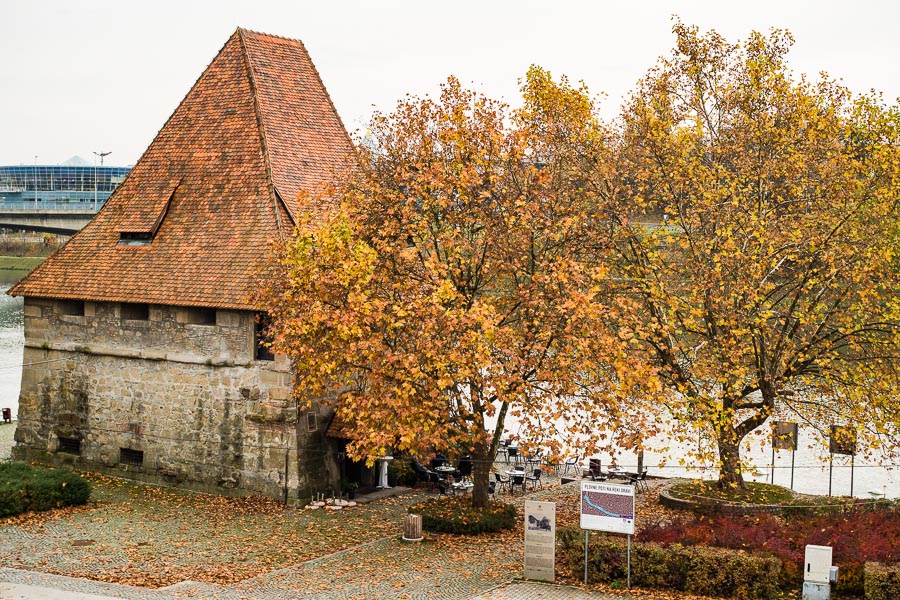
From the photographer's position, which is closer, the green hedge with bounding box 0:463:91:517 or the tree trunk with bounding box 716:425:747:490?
the tree trunk with bounding box 716:425:747:490

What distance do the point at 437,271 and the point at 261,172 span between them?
8693 mm

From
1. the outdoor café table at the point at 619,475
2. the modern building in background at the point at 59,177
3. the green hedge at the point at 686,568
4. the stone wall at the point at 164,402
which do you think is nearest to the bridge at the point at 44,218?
the stone wall at the point at 164,402

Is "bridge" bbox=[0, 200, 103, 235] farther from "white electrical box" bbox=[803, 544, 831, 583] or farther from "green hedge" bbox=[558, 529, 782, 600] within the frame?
"white electrical box" bbox=[803, 544, 831, 583]

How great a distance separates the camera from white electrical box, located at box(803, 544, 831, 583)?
1597cm

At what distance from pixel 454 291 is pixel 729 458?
7889mm

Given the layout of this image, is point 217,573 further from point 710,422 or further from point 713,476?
point 713,476

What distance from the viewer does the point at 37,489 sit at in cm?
2350

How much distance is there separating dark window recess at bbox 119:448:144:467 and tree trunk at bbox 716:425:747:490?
1494cm

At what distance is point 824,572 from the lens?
52.5ft

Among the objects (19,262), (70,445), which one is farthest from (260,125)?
(19,262)

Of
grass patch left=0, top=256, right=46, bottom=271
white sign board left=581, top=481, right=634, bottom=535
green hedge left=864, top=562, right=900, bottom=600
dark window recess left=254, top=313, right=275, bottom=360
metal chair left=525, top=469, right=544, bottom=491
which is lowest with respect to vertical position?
metal chair left=525, top=469, right=544, bottom=491

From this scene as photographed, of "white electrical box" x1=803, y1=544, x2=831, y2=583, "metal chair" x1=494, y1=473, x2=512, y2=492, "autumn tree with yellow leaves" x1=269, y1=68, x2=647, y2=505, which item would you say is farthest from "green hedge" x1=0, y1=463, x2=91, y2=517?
"white electrical box" x1=803, y1=544, x2=831, y2=583

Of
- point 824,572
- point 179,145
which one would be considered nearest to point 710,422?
point 824,572

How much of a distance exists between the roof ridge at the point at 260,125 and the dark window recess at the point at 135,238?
4002 millimetres
